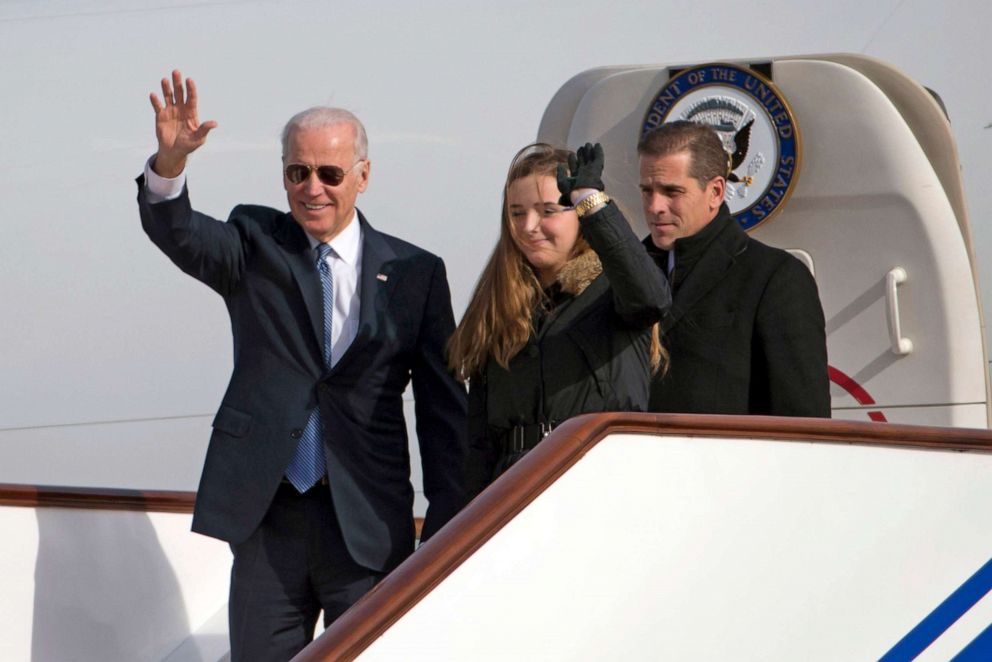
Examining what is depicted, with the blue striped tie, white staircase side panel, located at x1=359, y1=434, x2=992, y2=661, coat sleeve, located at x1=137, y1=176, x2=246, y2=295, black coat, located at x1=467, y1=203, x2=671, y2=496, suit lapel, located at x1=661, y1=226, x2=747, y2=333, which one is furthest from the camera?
suit lapel, located at x1=661, y1=226, x2=747, y2=333

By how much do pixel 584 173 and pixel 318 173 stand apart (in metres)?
0.56

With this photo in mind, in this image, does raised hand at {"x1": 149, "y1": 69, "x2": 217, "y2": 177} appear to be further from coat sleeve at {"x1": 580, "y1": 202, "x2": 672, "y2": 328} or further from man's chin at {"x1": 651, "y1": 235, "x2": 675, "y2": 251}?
man's chin at {"x1": 651, "y1": 235, "x2": 675, "y2": 251}

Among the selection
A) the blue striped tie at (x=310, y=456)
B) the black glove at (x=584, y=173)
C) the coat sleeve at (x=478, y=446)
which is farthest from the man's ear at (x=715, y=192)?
the blue striped tie at (x=310, y=456)

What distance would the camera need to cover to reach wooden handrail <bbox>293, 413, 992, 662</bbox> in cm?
207

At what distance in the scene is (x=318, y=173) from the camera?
8.31ft

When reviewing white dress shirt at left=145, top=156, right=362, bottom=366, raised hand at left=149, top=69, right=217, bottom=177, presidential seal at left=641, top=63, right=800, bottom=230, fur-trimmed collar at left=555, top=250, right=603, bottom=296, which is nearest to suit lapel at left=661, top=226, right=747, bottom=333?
fur-trimmed collar at left=555, top=250, right=603, bottom=296

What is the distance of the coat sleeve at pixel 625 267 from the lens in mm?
2180

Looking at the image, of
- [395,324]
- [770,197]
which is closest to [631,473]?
[395,324]

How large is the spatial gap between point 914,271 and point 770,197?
1.36 ft

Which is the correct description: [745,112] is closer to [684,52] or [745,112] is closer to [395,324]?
[684,52]

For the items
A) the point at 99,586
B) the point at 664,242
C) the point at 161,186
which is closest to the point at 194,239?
the point at 161,186

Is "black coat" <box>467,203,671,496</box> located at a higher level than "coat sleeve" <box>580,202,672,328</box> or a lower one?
lower

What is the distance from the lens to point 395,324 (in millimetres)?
2611

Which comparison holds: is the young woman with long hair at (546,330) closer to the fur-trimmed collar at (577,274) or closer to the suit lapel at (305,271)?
the fur-trimmed collar at (577,274)
